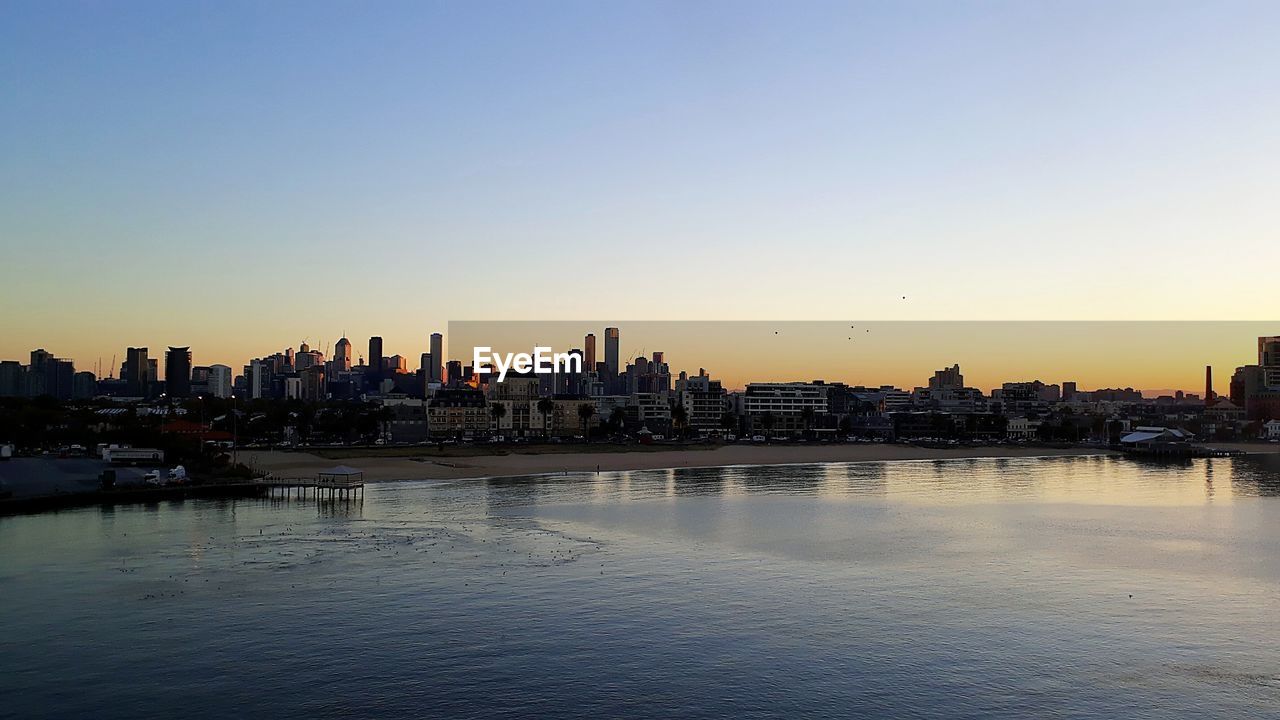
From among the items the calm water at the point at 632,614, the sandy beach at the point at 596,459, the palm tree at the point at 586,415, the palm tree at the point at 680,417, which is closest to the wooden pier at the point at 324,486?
the sandy beach at the point at 596,459

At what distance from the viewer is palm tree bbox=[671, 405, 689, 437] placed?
167m

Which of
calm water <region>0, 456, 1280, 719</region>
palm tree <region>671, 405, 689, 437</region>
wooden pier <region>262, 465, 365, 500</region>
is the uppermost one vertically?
palm tree <region>671, 405, 689, 437</region>

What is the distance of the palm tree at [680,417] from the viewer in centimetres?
16688

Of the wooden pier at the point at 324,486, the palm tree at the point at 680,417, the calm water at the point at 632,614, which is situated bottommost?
the calm water at the point at 632,614

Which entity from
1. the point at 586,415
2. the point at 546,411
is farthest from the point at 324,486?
the point at 586,415

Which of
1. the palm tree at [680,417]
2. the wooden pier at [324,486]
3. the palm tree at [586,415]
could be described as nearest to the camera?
the wooden pier at [324,486]

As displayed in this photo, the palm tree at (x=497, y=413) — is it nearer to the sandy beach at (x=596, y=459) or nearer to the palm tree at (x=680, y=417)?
the palm tree at (x=680, y=417)

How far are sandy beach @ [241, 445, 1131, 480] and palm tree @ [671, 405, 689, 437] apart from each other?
20.3 meters

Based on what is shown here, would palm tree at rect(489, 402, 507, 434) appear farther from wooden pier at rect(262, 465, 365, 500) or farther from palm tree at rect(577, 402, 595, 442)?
wooden pier at rect(262, 465, 365, 500)

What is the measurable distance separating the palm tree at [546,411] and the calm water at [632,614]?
3993 inches

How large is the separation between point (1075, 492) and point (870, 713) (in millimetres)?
62584

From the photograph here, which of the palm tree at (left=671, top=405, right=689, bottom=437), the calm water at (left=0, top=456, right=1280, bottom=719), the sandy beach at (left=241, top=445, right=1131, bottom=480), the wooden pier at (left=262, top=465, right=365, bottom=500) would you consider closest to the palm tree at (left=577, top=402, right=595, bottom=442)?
the palm tree at (left=671, top=405, right=689, bottom=437)

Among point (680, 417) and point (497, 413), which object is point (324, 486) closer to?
point (497, 413)

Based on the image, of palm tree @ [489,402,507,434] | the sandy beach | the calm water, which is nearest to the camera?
the calm water
